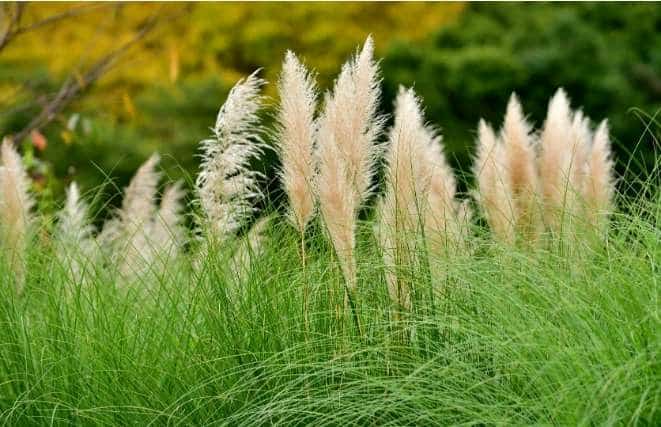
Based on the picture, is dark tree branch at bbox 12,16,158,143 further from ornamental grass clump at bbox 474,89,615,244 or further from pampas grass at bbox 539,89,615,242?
pampas grass at bbox 539,89,615,242

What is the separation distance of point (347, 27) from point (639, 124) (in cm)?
513

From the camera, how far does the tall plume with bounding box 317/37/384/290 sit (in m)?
3.55

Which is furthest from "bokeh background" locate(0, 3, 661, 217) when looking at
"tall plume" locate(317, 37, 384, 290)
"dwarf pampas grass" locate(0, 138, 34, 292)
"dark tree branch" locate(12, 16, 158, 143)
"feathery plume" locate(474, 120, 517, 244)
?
"tall plume" locate(317, 37, 384, 290)

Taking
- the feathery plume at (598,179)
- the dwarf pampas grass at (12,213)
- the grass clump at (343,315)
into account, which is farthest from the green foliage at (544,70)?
the grass clump at (343,315)

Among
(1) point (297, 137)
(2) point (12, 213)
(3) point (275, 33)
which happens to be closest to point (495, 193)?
(1) point (297, 137)

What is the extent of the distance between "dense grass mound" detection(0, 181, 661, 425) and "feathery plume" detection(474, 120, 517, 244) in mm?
325

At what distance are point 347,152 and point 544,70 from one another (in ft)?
36.2

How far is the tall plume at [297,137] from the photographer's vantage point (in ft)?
11.9

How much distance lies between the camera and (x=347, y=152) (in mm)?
3666

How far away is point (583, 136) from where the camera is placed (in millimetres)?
5469

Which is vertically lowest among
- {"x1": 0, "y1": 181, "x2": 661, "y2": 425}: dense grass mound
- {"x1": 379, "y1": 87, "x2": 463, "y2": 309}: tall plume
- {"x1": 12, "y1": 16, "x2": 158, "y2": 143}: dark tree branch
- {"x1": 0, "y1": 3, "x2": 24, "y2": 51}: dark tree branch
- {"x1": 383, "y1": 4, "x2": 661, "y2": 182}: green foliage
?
{"x1": 0, "y1": 181, "x2": 661, "y2": 425}: dense grass mound

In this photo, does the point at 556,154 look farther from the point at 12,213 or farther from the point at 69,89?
the point at 69,89

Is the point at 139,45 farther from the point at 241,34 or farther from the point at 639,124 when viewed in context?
the point at 639,124

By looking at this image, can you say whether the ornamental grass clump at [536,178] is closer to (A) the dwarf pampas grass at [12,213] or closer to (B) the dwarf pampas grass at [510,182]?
(B) the dwarf pampas grass at [510,182]
